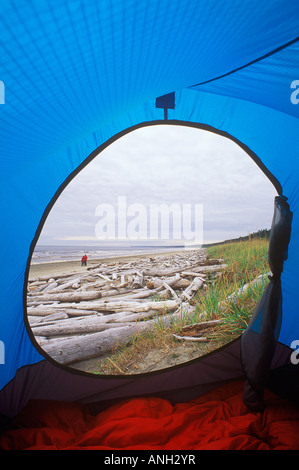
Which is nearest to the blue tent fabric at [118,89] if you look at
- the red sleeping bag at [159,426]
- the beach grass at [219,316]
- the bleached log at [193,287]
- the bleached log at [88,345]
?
the red sleeping bag at [159,426]

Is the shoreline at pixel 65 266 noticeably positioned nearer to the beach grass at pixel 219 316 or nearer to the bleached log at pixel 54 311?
the bleached log at pixel 54 311

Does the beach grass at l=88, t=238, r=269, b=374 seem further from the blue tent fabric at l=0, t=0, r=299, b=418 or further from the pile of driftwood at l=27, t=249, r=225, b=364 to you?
the blue tent fabric at l=0, t=0, r=299, b=418

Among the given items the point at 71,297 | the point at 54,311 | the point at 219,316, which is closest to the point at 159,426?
the point at 219,316

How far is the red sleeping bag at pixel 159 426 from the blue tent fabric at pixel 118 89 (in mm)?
217

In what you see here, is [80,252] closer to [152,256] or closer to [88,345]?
[152,256]

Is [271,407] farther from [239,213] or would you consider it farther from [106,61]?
[239,213]

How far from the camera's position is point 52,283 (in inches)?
250

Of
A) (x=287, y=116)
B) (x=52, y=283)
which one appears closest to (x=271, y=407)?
(x=287, y=116)

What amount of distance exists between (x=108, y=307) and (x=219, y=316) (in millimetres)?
1459

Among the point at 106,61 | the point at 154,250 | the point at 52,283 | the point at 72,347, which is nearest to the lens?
the point at 106,61

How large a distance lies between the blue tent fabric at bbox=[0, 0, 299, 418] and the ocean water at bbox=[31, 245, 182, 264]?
27.5ft

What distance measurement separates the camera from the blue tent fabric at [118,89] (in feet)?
1.67

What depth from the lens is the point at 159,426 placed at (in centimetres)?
117

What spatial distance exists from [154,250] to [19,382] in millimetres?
9349
